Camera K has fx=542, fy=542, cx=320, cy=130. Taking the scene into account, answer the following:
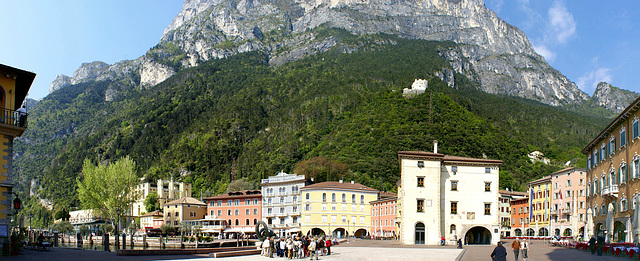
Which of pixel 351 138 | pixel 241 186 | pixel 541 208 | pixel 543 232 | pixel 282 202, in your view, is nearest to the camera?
pixel 543 232

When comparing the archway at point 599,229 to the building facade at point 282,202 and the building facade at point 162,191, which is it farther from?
the building facade at point 162,191

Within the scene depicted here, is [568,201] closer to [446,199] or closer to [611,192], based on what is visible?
[446,199]

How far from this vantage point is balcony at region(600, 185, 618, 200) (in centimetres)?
4253

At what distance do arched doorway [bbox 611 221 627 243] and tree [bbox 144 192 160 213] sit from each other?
109 meters

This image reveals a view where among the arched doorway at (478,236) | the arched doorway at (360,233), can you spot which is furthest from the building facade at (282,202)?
the arched doorway at (478,236)

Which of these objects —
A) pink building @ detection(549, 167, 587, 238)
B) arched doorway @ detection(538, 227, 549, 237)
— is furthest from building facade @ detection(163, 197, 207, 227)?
pink building @ detection(549, 167, 587, 238)

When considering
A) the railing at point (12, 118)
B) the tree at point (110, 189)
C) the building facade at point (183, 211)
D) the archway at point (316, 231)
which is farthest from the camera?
the building facade at point (183, 211)

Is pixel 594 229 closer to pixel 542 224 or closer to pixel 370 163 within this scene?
pixel 542 224

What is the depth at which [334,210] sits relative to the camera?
3469 inches

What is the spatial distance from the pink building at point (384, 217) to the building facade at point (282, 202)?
42.4 feet

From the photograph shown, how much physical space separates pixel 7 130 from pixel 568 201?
81841mm

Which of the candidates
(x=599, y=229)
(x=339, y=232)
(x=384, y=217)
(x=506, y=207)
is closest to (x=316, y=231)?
(x=339, y=232)

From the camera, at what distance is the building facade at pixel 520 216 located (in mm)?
98312

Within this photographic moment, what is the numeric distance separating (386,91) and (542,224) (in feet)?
279
